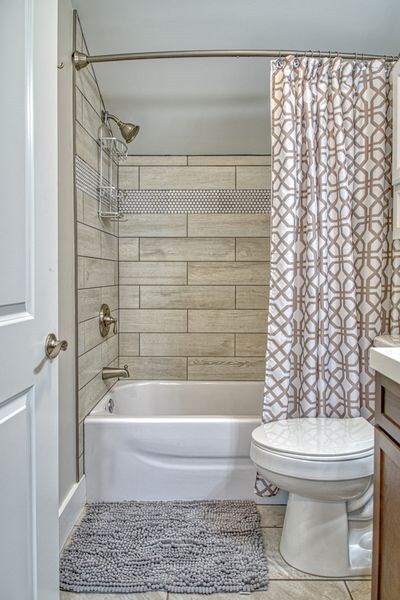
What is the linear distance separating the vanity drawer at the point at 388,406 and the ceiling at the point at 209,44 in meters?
1.80

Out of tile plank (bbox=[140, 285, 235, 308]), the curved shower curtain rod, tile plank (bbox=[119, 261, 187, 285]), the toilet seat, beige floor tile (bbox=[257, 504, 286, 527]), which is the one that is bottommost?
beige floor tile (bbox=[257, 504, 286, 527])

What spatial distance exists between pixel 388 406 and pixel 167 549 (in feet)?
3.81

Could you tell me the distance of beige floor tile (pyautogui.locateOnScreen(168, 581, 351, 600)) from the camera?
1.58 meters

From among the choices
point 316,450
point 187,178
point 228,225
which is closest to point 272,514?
point 316,450

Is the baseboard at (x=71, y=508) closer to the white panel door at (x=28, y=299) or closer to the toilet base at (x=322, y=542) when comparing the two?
the white panel door at (x=28, y=299)

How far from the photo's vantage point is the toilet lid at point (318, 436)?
65.6 inches

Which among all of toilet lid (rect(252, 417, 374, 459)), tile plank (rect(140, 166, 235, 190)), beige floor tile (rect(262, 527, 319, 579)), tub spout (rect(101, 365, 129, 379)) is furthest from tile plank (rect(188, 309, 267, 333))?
beige floor tile (rect(262, 527, 319, 579))

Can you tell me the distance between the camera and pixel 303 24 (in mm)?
2172

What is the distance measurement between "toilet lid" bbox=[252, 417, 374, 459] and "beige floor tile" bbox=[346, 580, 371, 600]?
1.57ft

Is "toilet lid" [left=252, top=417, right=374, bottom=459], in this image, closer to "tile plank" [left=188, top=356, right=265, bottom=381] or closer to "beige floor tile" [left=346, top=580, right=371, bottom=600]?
"beige floor tile" [left=346, top=580, right=371, bottom=600]

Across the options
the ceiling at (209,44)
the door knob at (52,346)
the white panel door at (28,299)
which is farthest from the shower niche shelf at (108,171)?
the door knob at (52,346)

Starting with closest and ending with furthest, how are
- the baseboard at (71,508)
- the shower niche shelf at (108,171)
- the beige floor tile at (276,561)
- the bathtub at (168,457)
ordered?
the beige floor tile at (276,561) → the baseboard at (71,508) → the bathtub at (168,457) → the shower niche shelf at (108,171)

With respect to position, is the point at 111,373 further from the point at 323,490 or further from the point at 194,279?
the point at 323,490

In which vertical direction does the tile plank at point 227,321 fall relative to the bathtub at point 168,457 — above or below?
above
